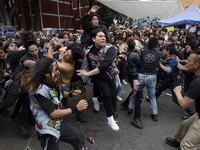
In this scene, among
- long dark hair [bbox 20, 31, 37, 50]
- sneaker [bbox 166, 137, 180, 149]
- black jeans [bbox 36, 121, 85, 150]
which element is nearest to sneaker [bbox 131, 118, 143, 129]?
sneaker [bbox 166, 137, 180, 149]

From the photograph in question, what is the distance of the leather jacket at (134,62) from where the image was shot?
311 cm

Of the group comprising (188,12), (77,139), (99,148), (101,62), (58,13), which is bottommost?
(99,148)

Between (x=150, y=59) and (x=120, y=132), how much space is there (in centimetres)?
170

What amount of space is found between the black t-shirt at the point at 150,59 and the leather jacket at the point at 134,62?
0.13 m

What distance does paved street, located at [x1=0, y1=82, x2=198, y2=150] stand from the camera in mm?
2555

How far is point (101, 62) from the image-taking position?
8.28 ft

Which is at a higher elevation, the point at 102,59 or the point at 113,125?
the point at 102,59

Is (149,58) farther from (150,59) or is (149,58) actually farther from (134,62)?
(134,62)

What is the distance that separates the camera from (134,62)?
316 centimetres

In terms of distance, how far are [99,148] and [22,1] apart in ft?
81.9

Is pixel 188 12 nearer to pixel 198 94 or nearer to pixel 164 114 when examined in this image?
pixel 164 114

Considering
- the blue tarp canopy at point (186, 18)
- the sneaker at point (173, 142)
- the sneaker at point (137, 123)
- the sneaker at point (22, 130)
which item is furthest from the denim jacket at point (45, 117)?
the blue tarp canopy at point (186, 18)

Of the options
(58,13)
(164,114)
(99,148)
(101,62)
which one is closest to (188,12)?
(164,114)

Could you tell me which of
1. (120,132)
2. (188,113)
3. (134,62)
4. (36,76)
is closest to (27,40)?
(36,76)
